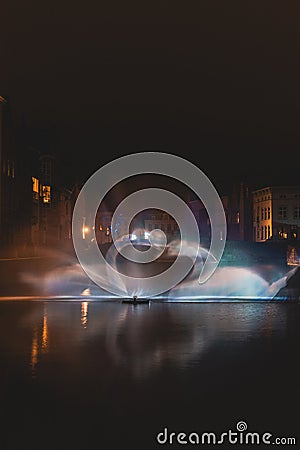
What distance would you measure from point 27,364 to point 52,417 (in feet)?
10.7

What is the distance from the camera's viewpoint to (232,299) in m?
24.5

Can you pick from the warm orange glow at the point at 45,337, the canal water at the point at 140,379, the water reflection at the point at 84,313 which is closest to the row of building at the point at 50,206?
the water reflection at the point at 84,313

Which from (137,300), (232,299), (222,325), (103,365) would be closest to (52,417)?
(103,365)

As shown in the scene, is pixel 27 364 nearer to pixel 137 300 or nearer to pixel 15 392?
pixel 15 392

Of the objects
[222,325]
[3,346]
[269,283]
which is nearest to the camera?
[3,346]

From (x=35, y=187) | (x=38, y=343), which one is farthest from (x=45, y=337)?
(x=35, y=187)

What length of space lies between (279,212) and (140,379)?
108090mm

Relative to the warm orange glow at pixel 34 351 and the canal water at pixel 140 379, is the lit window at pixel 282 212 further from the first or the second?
the warm orange glow at pixel 34 351

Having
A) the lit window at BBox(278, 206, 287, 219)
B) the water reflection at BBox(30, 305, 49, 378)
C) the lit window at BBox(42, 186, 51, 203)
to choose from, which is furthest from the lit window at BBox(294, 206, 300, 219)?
the water reflection at BBox(30, 305, 49, 378)

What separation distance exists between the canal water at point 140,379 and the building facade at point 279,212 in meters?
97.4

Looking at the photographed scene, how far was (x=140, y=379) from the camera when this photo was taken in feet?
33.1

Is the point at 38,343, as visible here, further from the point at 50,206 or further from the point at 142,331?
the point at 50,206

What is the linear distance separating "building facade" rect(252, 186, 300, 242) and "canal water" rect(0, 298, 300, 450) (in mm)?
97370

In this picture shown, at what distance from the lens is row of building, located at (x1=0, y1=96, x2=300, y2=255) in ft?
236
